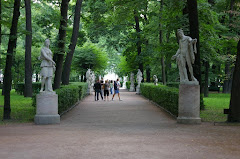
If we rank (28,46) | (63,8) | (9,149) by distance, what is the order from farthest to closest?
1. (28,46)
2. (63,8)
3. (9,149)

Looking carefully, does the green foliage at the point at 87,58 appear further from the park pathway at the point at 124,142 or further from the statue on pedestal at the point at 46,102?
the park pathway at the point at 124,142

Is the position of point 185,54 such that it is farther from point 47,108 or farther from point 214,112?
point 47,108

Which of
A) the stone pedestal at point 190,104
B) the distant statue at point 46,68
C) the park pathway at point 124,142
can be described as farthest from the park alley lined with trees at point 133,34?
the park pathway at point 124,142

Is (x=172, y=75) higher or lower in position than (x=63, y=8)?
lower

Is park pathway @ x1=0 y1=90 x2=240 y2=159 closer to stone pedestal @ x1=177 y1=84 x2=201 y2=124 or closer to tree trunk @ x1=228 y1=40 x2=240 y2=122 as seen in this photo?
stone pedestal @ x1=177 y1=84 x2=201 y2=124

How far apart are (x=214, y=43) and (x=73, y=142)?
13.9 metres

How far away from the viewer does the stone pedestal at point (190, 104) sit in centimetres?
1366

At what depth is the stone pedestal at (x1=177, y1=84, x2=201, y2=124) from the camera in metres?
13.7

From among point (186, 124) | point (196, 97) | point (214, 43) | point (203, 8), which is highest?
point (203, 8)

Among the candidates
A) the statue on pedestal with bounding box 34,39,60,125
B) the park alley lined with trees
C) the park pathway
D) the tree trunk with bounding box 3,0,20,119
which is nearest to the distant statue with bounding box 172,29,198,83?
the park alley lined with trees

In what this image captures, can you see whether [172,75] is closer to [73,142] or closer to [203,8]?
[203,8]

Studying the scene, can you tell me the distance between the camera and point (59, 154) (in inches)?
303

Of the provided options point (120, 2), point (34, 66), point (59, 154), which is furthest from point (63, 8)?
point (34, 66)

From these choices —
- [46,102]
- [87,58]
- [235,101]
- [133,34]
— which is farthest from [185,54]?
[87,58]
